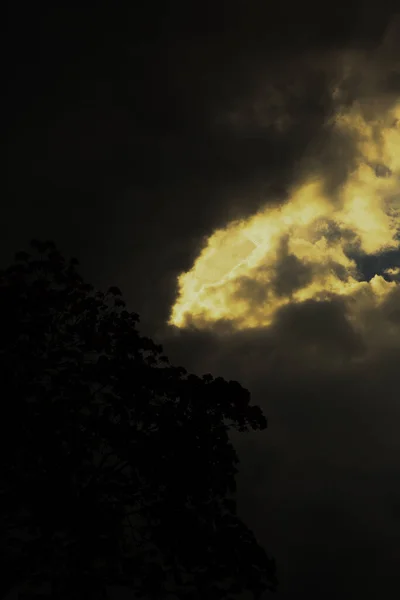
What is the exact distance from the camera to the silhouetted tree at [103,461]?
12039 mm

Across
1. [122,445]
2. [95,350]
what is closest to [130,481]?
[122,445]

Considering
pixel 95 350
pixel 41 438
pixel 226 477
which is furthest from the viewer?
pixel 95 350

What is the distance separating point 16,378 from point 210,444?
4673 millimetres

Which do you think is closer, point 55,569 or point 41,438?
point 55,569

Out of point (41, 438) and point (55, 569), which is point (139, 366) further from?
point (55, 569)

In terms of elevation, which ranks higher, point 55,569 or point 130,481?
point 130,481

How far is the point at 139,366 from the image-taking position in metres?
14.9

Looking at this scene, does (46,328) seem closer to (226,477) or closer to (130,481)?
(130,481)

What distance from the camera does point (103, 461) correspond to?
14000 millimetres

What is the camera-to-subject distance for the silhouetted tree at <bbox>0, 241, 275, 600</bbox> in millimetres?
12039

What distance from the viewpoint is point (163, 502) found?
1358 cm

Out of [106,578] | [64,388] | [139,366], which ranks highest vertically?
[139,366]

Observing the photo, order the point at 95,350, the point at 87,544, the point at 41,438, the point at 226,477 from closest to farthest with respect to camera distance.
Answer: the point at 87,544, the point at 41,438, the point at 226,477, the point at 95,350

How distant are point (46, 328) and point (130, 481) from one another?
4126 mm
